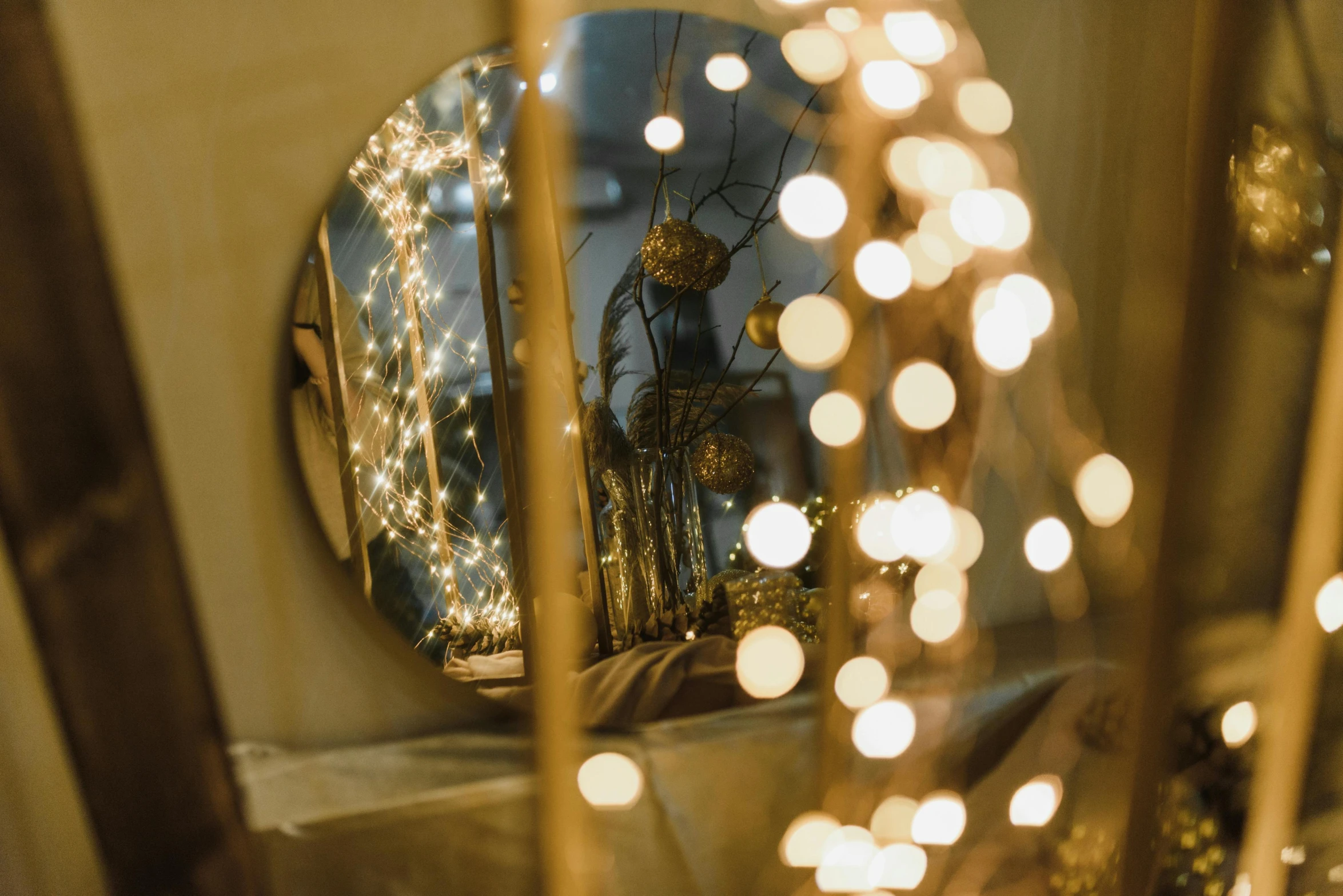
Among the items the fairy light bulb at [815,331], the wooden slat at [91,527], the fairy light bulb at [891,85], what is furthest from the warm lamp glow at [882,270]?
the wooden slat at [91,527]

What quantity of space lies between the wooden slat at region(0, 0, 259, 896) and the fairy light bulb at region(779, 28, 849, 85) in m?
0.63

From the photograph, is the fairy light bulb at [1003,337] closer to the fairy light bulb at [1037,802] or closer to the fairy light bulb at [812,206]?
the fairy light bulb at [812,206]

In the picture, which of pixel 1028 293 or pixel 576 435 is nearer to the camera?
pixel 576 435

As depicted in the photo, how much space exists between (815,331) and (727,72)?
278 mm

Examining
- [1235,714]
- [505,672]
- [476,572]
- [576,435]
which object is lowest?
[1235,714]

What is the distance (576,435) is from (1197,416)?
0.58 meters

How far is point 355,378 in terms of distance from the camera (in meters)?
0.68

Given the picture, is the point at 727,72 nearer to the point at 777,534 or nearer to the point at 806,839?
the point at 777,534

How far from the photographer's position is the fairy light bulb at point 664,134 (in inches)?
28.3

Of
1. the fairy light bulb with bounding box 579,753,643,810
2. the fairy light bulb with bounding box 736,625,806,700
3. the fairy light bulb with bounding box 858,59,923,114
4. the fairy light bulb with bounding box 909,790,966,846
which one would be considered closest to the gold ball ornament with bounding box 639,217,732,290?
the fairy light bulb with bounding box 858,59,923,114

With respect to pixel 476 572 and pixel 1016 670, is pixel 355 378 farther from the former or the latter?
pixel 1016 670

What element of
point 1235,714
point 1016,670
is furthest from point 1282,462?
point 1016,670

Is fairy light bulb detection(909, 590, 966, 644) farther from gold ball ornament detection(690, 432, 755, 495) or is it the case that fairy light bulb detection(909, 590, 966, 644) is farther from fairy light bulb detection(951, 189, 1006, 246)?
fairy light bulb detection(951, 189, 1006, 246)

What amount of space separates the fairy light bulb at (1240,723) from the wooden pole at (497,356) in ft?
2.44
